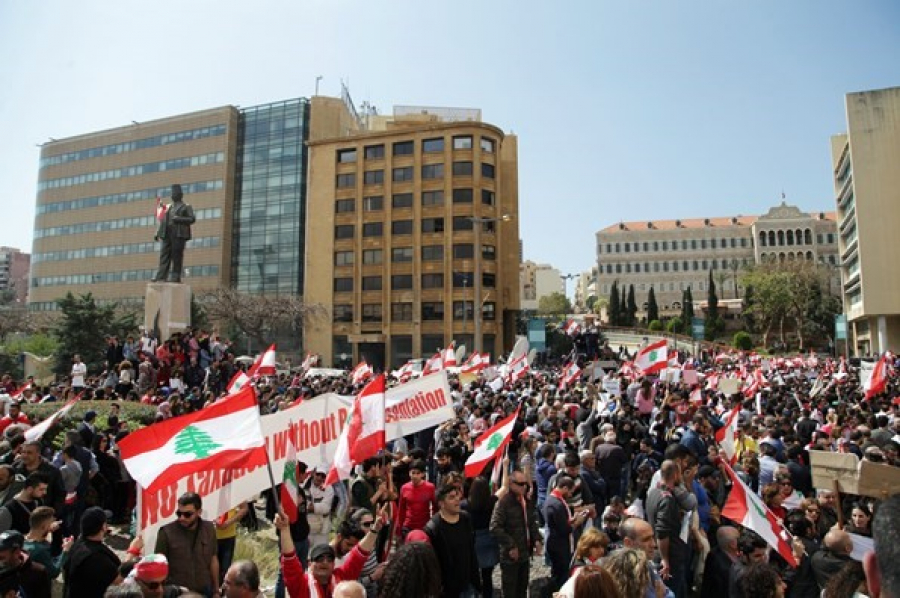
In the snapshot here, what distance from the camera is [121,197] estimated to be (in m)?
75.9

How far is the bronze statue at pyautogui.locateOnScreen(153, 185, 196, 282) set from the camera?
22.5m

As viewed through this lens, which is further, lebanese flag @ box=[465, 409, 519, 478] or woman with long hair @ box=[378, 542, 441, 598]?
lebanese flag @ box=[465, 409, 519, 478]

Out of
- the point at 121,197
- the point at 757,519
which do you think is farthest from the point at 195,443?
the point at 121,197

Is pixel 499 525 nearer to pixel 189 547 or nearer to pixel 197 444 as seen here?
pixel 189 547

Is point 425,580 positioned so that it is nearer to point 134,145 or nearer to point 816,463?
point 816,463

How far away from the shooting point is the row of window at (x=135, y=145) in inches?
2842

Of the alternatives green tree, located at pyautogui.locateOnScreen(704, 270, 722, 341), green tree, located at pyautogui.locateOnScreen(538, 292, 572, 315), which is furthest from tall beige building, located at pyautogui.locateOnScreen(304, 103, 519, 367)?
green tree, located at pyautogui.locateOnScreen(538, 292, 572, 315)

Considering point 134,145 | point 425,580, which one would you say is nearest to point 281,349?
point 134,145

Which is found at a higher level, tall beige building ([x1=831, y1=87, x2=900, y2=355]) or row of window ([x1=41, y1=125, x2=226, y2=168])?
row of window ([x1=41, y1=125, x2=226, y2=168])

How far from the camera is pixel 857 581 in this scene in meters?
3.50

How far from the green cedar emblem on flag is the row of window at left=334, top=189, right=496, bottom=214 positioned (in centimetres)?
5316

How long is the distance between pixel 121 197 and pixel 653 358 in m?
77.0

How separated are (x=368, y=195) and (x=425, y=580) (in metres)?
58.8

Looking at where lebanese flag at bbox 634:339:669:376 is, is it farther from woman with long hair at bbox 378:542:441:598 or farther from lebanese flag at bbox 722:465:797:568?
woman with long hair at bbox 378:542:441:598
